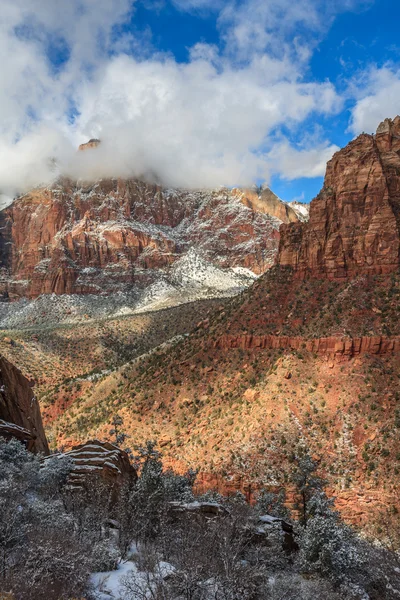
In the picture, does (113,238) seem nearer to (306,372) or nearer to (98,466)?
(306,372)

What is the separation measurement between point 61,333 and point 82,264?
278 ft

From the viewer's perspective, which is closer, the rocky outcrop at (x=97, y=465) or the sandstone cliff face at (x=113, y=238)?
the rocky outcrop at (x=97, y=465)

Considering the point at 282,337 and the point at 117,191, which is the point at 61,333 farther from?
the point at 117,191

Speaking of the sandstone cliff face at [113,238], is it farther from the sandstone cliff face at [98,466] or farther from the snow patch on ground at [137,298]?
the sandstone cliff face at [98,466]

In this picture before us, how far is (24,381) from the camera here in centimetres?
2481

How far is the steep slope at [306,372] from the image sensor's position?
96.0ft

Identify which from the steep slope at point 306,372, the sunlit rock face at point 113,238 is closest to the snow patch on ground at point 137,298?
the sunlit rock face at point 113,238

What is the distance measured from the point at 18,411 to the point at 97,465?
5273 mm

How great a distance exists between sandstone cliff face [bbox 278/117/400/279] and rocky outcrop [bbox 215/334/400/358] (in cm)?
819

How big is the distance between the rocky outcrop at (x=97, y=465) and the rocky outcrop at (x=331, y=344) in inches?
772

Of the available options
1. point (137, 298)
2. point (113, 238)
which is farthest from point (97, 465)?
point (113, 238)

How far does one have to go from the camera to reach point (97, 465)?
65.1 ft

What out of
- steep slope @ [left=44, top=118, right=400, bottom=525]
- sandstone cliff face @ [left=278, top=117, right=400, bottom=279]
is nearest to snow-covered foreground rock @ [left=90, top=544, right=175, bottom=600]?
steep slope @ [left=44, top=118, right=400, bottom=525]

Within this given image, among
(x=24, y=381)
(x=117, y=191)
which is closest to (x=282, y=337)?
(x=24, y=381)
